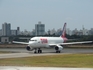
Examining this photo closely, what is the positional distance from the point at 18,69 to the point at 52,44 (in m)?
45.9

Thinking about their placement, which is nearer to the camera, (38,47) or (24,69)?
(24,69)

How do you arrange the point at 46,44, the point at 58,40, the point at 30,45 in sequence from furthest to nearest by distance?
the point at 58,40 → the point at 46,44 → the point at 30,45

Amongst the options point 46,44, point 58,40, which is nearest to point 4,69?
point 46,44

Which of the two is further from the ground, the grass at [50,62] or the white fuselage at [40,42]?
the white fuselage at [40,42]

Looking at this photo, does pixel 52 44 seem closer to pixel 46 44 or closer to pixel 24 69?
pixel 46 44

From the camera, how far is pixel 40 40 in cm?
6306

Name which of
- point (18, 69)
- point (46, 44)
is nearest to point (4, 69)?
point (18, 69)

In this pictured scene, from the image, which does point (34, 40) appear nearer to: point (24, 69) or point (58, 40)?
point (58, 40)

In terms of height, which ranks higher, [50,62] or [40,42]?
[40,42]

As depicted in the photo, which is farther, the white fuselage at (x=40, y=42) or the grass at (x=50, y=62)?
the white fuselage at (x=40, y=42)

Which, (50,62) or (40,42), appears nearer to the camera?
(50,62)

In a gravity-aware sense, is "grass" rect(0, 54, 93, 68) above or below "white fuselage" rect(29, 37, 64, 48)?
below

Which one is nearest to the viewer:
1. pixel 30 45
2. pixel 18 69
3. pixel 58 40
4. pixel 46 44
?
pixel 18 69

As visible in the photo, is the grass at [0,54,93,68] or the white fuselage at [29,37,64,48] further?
the white fuselage at [29,37,64,48]
